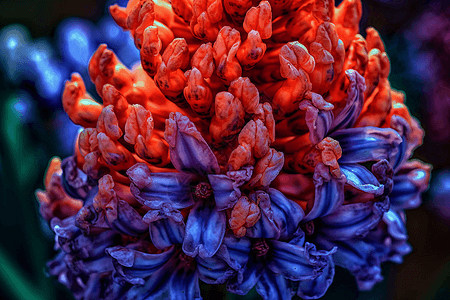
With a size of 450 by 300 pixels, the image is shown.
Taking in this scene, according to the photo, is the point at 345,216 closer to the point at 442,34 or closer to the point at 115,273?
the point at 115,273

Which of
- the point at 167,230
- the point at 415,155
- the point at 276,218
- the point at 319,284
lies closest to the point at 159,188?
the point at 167,230

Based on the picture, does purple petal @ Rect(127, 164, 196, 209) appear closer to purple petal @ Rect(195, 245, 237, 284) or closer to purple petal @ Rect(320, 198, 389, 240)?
purple petal @ Rect(195, 245, 237, 284)

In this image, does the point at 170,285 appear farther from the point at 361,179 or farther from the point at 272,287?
the point at 361,179

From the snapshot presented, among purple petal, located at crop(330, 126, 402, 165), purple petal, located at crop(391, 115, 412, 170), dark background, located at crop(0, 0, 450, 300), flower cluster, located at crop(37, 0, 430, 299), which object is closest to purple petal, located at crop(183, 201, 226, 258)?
flower cluster, located at crop(37, 0, 430, 299)

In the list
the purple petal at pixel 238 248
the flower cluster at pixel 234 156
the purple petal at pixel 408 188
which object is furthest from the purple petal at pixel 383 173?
the purple petal at pixel 238 248

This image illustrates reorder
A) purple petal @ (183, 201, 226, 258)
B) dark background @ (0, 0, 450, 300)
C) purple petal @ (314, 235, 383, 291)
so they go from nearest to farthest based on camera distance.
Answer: purple petal @ (183, 201, 226, 258) → purple petal @ (314, 235, 383, 291) → dark background @ (0, 0, 450, 300)

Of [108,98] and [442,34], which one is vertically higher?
[108,98]

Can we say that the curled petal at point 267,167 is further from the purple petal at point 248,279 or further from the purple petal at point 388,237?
the purple petal at point 388,237

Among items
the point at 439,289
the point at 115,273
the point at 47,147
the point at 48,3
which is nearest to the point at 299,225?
the point at 115,273
